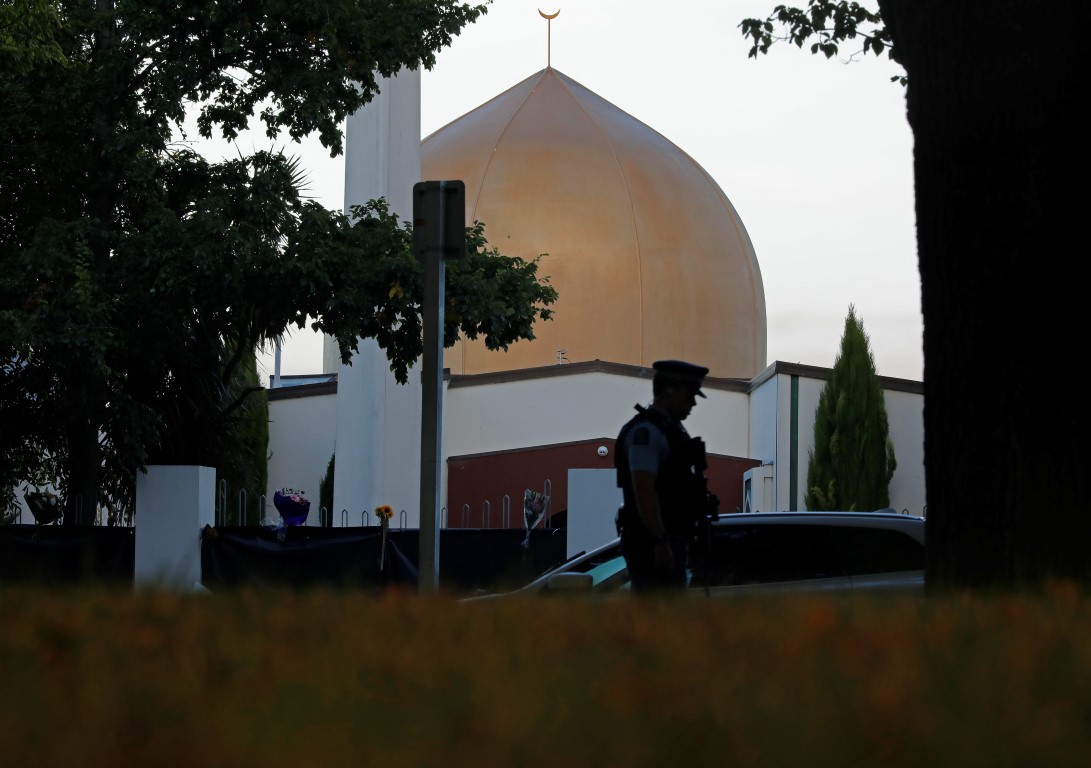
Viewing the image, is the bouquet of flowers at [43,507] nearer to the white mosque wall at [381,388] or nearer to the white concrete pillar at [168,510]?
the white concrete pillar at [168,510]

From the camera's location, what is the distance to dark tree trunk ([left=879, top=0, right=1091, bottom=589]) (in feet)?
14.5

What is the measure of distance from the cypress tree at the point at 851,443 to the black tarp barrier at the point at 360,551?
12.3 meters

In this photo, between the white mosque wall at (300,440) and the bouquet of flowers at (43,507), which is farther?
the white mosque wall at (300,440)

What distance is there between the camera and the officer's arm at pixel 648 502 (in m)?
5.98

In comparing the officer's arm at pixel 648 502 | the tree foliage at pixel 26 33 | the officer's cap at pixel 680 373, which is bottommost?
the officer's arm at pixel 648 502

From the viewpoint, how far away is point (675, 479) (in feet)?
21.0

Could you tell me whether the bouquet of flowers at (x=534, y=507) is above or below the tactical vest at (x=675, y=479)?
below

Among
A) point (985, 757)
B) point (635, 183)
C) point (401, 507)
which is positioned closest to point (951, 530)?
point (985, 757)

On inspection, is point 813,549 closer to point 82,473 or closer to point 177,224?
point 177,224

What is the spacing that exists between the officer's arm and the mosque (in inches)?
250

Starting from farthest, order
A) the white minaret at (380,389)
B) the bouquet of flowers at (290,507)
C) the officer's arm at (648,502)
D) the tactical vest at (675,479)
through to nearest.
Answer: the white minaret at (380,389)
the bouquet of flowers at (290,507)
the tactical vest at (675,479)
the officer's arm at (648,502)

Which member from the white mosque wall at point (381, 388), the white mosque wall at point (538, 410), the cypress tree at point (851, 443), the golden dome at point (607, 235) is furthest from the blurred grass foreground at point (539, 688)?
the golden dome at point (607, 235)

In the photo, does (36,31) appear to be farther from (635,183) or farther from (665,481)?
(635,183)

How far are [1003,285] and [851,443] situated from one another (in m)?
20.2
